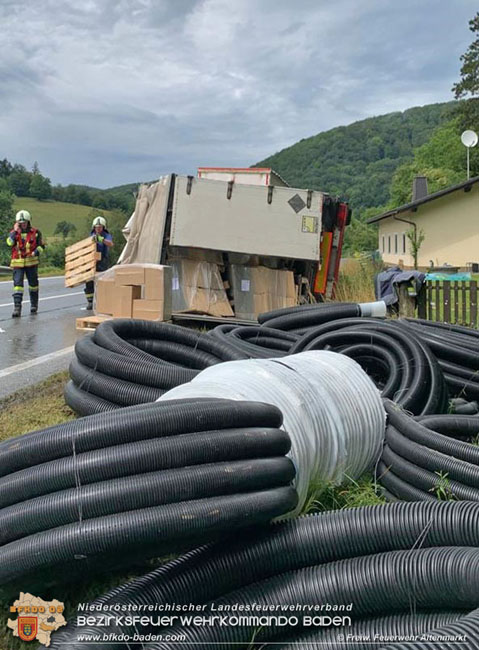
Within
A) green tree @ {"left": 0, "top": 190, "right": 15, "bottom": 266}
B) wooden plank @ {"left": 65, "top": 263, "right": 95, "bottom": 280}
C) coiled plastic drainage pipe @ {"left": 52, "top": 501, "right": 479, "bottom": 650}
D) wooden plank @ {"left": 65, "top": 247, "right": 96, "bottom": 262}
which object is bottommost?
coiled plastic drainage pipe @ {"left": 52, "top": 501, "right": 479, "bottom": 650}

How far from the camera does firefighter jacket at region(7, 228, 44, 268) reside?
39.9 feet

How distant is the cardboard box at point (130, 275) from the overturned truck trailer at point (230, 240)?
39.3 inches

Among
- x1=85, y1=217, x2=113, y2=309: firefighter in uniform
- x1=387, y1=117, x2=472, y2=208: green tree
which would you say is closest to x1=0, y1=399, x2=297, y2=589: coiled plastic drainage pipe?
x1=85, y1=217, x2=113, y2=309: firefighter in uniform

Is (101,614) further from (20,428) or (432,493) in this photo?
(20,428)

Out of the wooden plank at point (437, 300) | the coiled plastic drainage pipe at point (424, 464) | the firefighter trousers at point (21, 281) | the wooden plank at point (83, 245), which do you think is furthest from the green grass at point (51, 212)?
the coiled plastic drainage pipe at point (424, 464)

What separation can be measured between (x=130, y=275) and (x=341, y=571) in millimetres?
7002

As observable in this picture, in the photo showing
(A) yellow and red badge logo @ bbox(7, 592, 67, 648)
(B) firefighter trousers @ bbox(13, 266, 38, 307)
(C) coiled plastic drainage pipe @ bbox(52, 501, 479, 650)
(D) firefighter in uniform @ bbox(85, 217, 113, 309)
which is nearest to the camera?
(C) coiled plastic drainage pipe @ bbox(52, 501, 479, 650)

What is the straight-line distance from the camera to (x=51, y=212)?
81188mm

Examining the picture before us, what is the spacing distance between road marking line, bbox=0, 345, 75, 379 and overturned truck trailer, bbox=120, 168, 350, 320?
228 centimetres

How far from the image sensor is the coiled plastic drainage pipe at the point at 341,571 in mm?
1974

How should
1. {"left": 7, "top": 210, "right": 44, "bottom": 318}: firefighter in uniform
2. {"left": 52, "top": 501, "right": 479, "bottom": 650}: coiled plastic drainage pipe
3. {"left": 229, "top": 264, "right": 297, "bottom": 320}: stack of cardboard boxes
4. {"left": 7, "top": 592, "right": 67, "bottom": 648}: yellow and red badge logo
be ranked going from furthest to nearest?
1. {"left": 7, "top": 210, "right": 44, "bottom": 318}: firefighter in uniform
2. {"left": 229, "top": 264, "right": 297, "bottom": 320}: stack of cardboard boxes
3. {"left": 7, "top": 592, "right": 67, "bottom": 648}: yellow and red badge logo
4. {"left": 52, "top": 501, "right": 479, "bottom": 650}: coiled plastic drainage pipe

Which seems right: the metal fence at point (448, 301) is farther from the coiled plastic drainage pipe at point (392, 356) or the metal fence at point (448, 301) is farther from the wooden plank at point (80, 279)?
the wooden plank at point (80, 279)

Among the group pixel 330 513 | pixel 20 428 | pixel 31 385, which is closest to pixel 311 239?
pixel 31 385

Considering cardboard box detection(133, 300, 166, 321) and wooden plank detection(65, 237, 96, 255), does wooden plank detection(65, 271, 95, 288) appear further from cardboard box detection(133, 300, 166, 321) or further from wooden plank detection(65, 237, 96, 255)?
cardboard box detection(133, 300, 166, 321)
